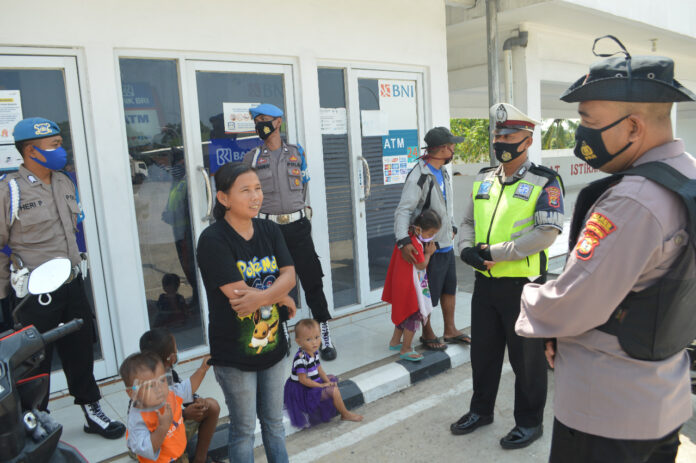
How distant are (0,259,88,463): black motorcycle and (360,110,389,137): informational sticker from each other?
4.10 metres

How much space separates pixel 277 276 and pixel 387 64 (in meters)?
3.71

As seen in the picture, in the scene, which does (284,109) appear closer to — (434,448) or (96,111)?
(96,111)

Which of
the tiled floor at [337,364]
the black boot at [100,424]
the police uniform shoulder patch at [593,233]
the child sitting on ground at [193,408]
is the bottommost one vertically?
the tiled floor at [337,364]

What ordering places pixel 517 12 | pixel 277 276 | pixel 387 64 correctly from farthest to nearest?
pixel 517 12 → pixel 387 64 → pixel 277 276

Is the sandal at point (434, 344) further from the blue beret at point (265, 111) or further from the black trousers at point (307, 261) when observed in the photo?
the blue beret at point (265, 111)

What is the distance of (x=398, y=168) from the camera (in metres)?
6.06

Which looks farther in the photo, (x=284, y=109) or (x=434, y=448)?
(x=284, y=109)

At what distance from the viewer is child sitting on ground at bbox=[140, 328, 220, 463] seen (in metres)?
2.89

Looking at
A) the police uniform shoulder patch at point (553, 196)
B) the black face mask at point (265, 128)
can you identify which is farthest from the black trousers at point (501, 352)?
the black face mask at point (265, 128)

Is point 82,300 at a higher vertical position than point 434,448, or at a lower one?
higher

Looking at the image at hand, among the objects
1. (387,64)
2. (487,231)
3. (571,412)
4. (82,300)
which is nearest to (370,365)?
(487,231)

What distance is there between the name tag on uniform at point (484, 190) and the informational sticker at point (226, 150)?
2.32 meters

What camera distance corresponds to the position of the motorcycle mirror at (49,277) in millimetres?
1991

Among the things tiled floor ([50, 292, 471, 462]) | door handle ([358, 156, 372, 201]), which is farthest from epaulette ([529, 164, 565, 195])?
door handle ([358, 156, 372, 201])
